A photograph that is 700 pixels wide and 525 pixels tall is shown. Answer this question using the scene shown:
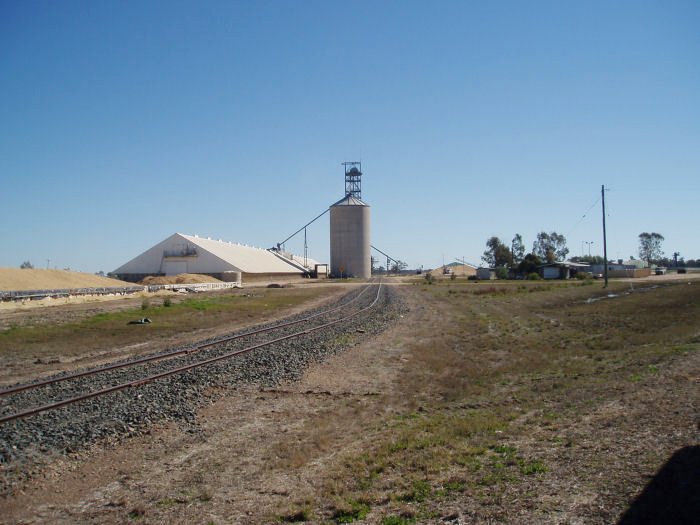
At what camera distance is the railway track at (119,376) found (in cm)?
1077

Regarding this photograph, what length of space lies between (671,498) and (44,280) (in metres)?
59.8

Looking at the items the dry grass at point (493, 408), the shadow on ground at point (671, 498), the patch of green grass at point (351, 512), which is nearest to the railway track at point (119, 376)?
the dry grass at point (493, 408)

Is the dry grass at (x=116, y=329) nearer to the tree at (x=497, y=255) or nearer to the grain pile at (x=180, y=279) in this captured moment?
the grain pile at (x=180, y=279)

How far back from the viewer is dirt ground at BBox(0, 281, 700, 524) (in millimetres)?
5930

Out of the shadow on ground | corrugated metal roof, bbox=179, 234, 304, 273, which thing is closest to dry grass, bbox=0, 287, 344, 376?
the shadow on ground

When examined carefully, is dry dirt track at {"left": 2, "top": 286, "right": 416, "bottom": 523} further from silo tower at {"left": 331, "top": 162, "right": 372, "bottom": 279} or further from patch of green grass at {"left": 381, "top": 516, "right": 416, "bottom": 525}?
silo tower at {"left": 331, "top": 162, "right": 372, "bottom": 279}

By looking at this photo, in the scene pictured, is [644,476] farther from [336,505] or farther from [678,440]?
[336,505]

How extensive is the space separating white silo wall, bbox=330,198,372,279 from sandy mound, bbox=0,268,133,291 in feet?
159

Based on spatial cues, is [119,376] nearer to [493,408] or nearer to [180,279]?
[493,408]

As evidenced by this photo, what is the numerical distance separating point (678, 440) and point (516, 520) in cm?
304

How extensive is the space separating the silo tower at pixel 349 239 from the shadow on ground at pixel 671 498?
99.7 metres

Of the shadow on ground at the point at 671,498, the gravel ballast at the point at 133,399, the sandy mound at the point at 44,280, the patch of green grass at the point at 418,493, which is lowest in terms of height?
the patch of green grass at the point at 418,493

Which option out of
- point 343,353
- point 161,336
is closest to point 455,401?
point 343,353

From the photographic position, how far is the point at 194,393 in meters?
11.5
